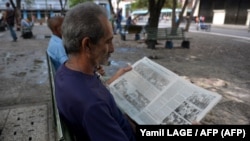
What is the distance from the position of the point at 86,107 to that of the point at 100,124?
0.10 m

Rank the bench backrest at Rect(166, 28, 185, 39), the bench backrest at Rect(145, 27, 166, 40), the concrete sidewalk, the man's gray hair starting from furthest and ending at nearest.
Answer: the bench backrest at Rect(166, 28, 185, 39) → the bench backrest at Rect(145, 27, 166, 40) → the concrete sidewalk → the man's gray hair

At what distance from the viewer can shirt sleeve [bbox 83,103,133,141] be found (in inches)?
45.6

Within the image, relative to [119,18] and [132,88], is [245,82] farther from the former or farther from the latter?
[119,18]

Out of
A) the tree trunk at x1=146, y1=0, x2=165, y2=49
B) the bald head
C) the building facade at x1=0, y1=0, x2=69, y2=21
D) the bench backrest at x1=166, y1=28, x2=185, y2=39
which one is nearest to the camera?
the bald head

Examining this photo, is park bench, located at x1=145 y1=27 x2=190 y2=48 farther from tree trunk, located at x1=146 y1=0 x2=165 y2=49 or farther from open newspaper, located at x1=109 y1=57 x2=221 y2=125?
open newspaper, located at x1=109 y1=57 x2=221 y2=125

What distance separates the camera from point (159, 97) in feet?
6.46

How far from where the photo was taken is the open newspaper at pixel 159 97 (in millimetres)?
1813

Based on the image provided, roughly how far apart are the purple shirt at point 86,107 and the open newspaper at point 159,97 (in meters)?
0.61

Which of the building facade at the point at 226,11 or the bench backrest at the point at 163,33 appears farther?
the building facade at the point at 226,11

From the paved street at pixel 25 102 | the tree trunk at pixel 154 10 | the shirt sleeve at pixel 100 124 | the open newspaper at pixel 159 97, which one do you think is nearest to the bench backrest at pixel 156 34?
the tree trunk at pixel 154 10

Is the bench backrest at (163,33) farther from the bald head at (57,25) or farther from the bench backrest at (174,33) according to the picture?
the bald head at (57,25)

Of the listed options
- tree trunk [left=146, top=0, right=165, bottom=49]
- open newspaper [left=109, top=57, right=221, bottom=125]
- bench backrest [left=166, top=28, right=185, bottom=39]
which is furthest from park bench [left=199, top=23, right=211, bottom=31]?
open newspaper [left=109, top=57, right=221, bottom=125]

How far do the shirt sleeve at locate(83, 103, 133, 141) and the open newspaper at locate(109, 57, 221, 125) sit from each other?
0.67 m

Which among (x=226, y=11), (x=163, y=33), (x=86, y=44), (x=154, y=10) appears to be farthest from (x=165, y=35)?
(x=226, y=11)
